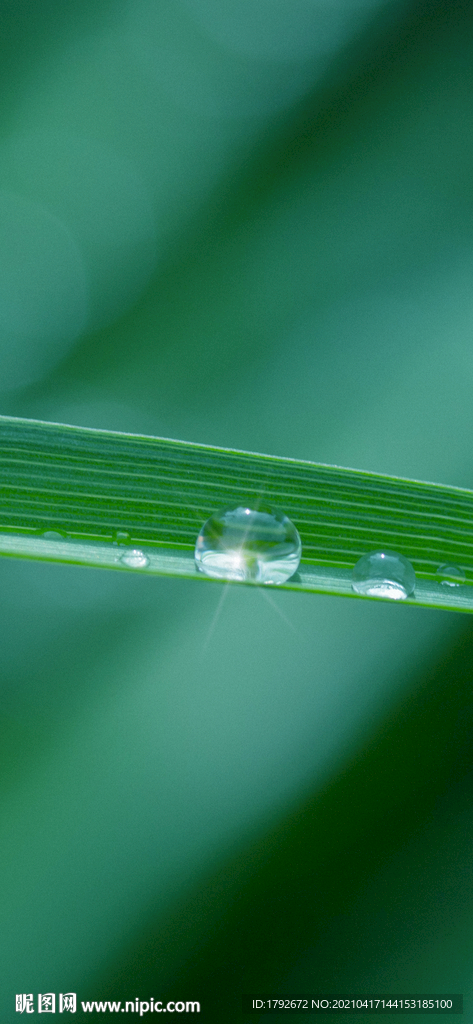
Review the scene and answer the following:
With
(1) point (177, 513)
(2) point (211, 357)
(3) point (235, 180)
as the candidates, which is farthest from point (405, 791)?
(3) point (235, 180)

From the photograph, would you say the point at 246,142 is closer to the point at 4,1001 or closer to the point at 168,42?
the point at 168,42

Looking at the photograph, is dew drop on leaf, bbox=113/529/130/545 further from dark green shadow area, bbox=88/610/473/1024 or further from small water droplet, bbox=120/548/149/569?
dark green shadow area, bbox=88/610/473/1024

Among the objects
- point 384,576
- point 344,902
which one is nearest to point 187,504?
point 384,576

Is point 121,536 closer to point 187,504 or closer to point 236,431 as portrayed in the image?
point 187,504

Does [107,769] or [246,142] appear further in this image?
[246,142]

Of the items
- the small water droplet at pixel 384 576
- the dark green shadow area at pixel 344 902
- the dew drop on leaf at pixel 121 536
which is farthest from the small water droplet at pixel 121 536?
the dark green shadow area at pixel 344 902
